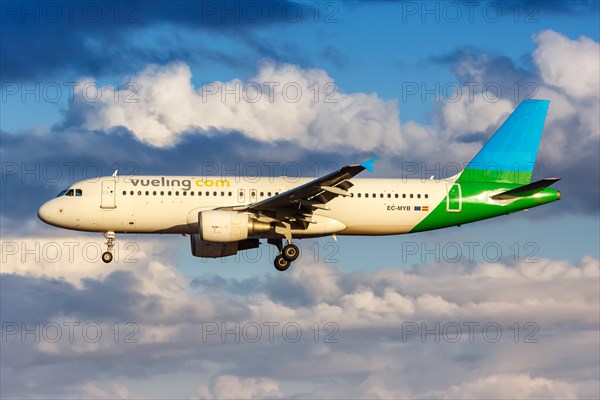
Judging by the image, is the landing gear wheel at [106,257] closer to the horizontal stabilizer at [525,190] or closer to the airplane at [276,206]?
the airplane at [276,206]

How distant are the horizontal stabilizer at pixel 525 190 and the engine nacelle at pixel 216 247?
42.9 feet

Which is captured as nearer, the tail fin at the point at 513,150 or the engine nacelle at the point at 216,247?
the engine nacelle at the point at 216,247

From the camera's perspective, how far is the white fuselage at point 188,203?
2242 inches

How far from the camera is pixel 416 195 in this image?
59.6 meters

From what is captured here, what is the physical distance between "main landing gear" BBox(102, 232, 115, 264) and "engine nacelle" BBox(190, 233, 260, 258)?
4808 mm

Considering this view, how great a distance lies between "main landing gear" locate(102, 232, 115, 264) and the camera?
57719 mm

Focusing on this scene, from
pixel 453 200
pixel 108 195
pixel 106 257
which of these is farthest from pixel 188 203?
pixel 453 200

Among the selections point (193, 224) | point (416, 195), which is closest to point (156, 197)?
point (193, 224)

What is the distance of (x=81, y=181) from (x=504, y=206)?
71.9ft

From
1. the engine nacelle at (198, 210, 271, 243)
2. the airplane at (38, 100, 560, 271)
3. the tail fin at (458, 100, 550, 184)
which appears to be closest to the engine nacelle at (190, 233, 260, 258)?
the airplane at (38, 100, 560, 271)

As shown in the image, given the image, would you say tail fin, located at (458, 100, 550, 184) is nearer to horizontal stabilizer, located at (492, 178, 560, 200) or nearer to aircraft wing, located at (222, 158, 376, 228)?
horizontal stabilizer, located at (492, 178, 560, 200)

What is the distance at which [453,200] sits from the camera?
197ft

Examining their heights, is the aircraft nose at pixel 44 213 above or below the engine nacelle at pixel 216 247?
above

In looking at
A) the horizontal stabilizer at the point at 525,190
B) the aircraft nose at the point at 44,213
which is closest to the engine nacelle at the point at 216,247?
the aircraft nose at the point at 44,213
